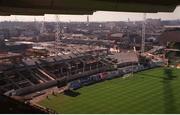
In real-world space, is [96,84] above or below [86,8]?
below

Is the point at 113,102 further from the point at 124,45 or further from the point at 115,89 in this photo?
the point at 124,45

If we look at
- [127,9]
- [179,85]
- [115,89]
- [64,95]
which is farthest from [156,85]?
[127,9]

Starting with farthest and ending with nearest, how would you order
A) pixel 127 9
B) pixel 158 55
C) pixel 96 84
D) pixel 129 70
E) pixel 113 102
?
pixel 158 55 → pixel 129 70 → pixel 96 84 → pixel 113 102 → pixel 127 9

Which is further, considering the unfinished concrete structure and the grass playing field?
the unfinished concrete structure

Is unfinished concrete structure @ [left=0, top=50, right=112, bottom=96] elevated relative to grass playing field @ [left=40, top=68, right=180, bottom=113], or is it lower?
elevated

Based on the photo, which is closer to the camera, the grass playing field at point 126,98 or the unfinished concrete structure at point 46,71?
the grass playing field at point 126,98

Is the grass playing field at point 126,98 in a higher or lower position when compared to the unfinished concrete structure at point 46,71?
lower

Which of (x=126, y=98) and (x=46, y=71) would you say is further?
(x=46, y=71)

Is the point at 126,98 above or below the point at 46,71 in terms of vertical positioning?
below
